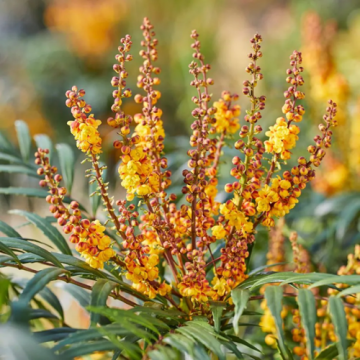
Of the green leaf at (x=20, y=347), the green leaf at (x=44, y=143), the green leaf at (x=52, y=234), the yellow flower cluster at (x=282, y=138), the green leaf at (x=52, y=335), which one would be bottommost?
the green leaf at (x=52, y=335)

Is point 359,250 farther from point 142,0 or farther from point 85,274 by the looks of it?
point 142,0

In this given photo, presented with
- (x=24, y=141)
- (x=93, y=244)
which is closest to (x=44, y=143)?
(x=24, y=141)

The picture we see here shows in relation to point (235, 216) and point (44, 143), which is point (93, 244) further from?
point (44, 143)

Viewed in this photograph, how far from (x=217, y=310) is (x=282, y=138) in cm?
17

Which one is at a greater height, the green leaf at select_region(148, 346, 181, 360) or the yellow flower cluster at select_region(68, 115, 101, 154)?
the yellow flower cluster at select_region(68, 115, 101, 154)

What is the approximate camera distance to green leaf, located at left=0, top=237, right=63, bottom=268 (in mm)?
392

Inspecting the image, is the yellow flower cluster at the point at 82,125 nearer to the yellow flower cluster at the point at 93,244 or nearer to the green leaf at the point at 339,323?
the yellow flower cluster at the point at 93,244

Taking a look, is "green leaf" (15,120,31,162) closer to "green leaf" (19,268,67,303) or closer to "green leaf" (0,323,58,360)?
"green leaf" (19,268,67,303)

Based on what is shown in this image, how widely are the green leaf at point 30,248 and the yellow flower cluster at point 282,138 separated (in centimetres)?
23

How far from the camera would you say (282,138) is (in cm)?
41

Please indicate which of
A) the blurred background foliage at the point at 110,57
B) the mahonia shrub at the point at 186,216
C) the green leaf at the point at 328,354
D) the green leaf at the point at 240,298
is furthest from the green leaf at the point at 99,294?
the blurred background foliage at the point at 110,57

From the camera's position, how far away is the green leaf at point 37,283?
0.32 m

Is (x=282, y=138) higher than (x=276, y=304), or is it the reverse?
(x=282, y=138)

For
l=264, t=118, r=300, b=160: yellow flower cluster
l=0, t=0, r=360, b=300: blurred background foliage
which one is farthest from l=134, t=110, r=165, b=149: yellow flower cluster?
l=0, t=0, r=360, b=300: blurred background foliage
